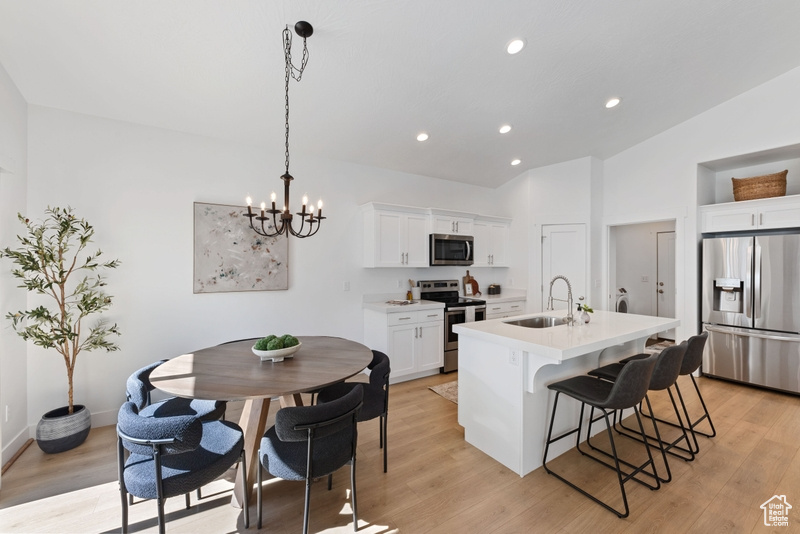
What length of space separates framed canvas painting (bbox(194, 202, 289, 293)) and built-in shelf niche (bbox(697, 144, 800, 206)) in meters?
5.32

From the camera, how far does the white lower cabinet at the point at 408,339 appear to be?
13.1 ft

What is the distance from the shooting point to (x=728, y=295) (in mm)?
3947

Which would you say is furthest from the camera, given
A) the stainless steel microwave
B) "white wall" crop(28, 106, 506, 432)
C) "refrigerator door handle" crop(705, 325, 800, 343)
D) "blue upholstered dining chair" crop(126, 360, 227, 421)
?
the stainless steel microwave

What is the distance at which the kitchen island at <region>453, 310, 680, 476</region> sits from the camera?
223 cm

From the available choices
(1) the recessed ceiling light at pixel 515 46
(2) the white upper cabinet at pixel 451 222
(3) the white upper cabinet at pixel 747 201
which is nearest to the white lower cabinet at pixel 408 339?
(2) the white upper cabinet at pixel 451 222

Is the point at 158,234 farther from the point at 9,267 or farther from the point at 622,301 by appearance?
the point at 622,301

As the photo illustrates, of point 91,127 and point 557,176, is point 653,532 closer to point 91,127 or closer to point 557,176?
point 557,176

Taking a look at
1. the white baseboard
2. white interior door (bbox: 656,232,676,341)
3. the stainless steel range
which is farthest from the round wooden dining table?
white interior door (bbox: 656,232,676,341)

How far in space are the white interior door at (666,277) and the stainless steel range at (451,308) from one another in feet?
12.6

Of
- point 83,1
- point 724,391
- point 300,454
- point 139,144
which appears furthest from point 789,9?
point 139,144

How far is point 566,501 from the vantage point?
79.8 inches

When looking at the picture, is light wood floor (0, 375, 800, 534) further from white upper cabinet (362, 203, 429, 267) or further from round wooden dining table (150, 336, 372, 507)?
white upper cabinet (362, 203, 429, 267)

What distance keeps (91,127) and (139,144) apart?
0.34 m

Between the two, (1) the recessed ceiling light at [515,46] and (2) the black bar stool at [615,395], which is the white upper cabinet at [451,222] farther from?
(2) the black bar stool at [615,395]
